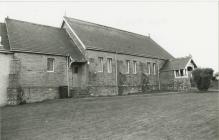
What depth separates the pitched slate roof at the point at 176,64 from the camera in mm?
34287

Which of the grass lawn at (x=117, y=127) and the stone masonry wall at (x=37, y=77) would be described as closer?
the grass lawn at (x=117, y=127)

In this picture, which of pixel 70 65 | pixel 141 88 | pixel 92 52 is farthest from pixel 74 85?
pixel 141 88

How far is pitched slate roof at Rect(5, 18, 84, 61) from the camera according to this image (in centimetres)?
2327

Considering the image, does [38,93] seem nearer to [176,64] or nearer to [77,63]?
[77,63]

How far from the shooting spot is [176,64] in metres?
35.6

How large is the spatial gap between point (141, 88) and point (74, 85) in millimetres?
10652

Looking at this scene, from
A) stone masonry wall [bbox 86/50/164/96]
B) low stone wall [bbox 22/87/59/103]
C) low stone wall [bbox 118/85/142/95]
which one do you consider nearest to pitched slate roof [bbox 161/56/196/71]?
stone masonry wall [bbox 86/50/164/96]

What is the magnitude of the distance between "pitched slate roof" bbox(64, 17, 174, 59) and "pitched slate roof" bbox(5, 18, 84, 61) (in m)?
1.72

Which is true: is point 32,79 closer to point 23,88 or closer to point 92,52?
point 23,88

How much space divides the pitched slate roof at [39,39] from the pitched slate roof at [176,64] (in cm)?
1529

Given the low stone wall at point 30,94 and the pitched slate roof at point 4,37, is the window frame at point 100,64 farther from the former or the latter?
the pitched slate roof at point 4,37

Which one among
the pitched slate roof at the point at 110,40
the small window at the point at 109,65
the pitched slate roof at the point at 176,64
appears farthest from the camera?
the pitched slate roof at the point at 176,64

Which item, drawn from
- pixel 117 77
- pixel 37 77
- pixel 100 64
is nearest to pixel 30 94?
pixel 37 77

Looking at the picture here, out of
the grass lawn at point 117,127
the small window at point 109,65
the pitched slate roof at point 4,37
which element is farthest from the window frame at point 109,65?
the grass lawn at point 117,127
